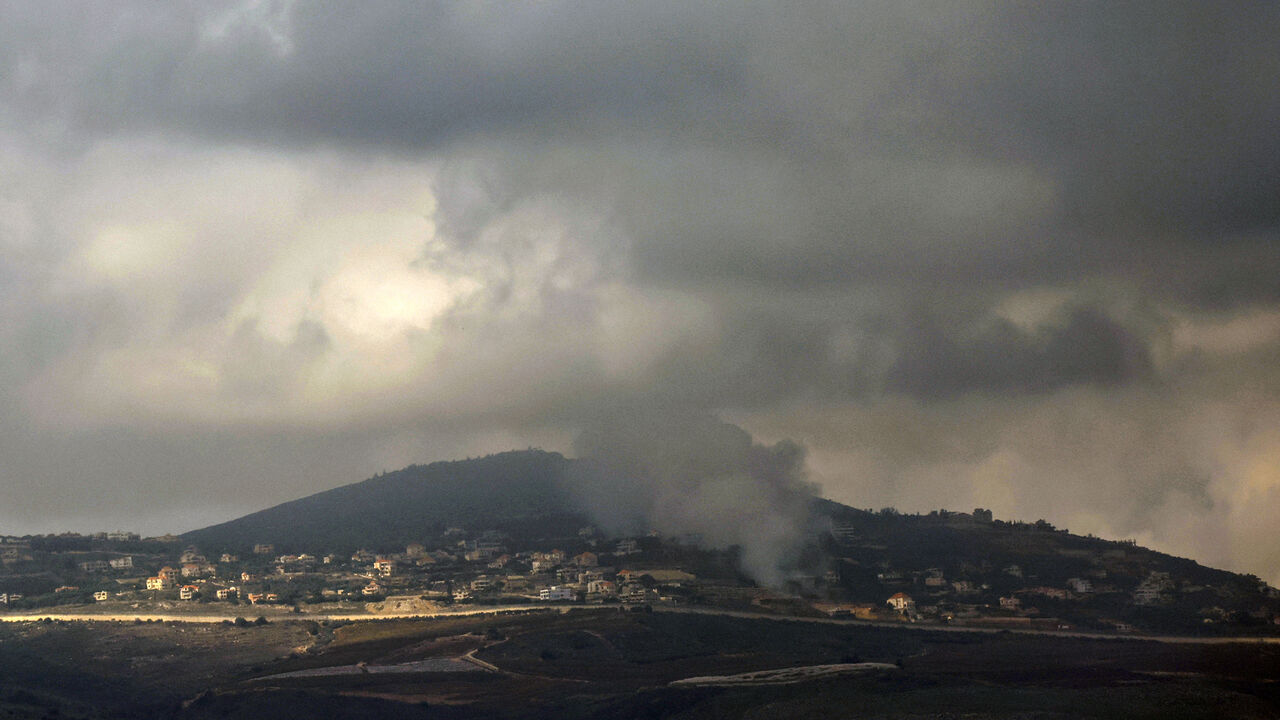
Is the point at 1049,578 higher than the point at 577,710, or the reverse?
the point at 1049,578

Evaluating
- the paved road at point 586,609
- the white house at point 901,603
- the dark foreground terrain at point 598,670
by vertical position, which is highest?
the white house at point 901,603

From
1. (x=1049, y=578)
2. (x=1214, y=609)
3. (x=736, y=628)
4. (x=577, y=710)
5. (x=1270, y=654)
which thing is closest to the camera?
(x=577, y=710)

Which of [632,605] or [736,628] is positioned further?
[632,605]

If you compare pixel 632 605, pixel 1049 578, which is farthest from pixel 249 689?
pixel 1049 578

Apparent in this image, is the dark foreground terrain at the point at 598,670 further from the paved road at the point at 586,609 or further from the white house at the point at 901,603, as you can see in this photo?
the white house at the point at 901,603

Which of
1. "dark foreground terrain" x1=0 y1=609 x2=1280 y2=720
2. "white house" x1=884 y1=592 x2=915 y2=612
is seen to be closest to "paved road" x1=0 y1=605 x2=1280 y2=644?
"dark foreground terrain" x1=0 y1=609 x2=1280 y2=720

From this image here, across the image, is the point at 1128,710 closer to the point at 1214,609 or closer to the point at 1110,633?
the point at 1110,633

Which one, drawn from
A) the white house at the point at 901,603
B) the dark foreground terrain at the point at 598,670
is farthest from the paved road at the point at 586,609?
the white house at the point at 901,603

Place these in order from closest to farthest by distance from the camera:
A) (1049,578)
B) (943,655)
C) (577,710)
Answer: (577,710) < (943,655) < (1049,578)
